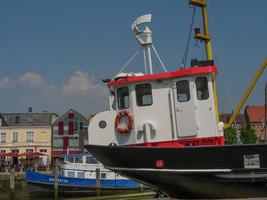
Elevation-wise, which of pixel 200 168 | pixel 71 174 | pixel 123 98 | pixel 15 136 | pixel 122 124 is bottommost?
pixel 200 168

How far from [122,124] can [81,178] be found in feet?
65.1

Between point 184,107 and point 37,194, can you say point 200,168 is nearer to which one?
point 184,107

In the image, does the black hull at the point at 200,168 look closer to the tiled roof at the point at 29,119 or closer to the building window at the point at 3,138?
the tiled roof at the point at 29,119

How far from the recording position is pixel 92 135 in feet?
47.5

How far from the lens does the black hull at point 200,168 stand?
1269 cm

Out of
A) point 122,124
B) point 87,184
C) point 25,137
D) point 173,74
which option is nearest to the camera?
point 173,74

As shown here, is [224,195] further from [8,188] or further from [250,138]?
[250,138]

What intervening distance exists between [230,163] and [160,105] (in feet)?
9.00

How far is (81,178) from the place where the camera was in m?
33.0

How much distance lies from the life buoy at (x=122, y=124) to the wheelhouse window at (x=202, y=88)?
2.17m

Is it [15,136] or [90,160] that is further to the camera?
[15,136]

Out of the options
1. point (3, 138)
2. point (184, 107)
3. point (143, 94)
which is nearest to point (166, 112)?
point (184, 107)

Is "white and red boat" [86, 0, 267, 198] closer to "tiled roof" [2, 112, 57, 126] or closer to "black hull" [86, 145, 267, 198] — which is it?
"black hull" [86, 145, 267, 198]

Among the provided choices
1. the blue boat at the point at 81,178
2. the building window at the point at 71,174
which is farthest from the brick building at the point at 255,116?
the building window at the point at 71,174
